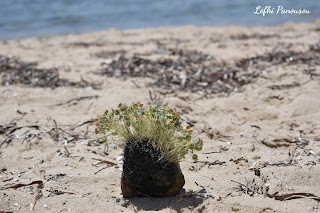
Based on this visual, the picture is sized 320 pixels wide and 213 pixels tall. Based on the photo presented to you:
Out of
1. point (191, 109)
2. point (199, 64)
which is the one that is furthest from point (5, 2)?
point (191, 109)

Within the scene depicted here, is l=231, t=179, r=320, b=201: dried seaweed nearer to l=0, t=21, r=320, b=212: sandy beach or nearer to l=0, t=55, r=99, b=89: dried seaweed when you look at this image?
l=0, t=21, r=320, b=212: sandy beach

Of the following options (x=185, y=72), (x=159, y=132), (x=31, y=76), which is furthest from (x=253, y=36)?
(x=159, y=132)

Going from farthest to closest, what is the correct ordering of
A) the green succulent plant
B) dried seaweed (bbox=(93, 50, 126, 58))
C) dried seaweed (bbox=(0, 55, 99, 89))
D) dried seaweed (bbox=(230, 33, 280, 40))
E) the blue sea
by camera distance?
the blue sea < dried seaweed (bbox=(230, 33, 280, 40)) < dried seaweed (bbox=(93, 50, 126, 58)) < dried seaweed (bbox=(0, 55, 99, 89)) < the green succulent plant

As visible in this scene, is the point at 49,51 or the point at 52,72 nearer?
the point at 52,72

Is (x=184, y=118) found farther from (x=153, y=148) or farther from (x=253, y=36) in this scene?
(x=253, y=36)

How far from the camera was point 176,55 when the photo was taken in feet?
20.0

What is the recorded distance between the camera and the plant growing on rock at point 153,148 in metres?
2.21

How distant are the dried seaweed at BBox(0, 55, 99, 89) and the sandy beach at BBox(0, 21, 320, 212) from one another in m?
0.02

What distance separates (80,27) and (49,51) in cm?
550

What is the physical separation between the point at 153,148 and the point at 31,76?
383 cm

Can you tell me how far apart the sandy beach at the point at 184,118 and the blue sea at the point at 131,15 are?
515 centimetres

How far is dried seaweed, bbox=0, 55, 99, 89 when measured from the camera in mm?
4988

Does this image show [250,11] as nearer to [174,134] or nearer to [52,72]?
[52,72]

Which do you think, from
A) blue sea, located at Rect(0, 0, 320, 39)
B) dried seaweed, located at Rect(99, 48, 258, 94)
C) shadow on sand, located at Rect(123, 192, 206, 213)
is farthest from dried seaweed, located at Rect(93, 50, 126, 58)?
blue sea, located at Rect(0, 0, 320, 39)
